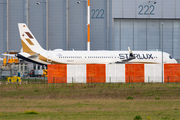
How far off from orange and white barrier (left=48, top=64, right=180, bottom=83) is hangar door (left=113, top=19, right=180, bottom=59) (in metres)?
30.3

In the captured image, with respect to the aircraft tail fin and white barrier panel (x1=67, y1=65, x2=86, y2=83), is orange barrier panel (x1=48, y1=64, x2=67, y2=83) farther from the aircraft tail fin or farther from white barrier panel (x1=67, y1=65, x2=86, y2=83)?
the aircraft tail fin

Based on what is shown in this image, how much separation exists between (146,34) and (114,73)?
34381mm

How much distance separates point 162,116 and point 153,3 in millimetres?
64831

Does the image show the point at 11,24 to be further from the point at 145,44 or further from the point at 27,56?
the point at 145,44

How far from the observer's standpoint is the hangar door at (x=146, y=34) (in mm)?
80562

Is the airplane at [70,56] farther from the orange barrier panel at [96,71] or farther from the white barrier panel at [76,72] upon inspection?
the orange barrier panel at [96,71]

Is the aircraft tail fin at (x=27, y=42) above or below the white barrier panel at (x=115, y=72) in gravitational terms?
above

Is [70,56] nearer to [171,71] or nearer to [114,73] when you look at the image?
[114,73]

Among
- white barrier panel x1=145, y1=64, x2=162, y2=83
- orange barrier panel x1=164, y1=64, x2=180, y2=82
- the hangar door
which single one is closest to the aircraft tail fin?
white barrier panel x1=145, y1=64, x2=162, y2=83

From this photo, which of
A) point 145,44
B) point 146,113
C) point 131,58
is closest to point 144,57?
point 131,58

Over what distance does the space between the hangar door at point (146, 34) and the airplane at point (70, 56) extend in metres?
19.9

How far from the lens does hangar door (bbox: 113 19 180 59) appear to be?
80.6m

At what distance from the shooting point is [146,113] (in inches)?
774

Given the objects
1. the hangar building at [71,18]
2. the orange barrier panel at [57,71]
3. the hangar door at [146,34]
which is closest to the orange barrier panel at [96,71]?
the orange barrier panel at [57,71]
